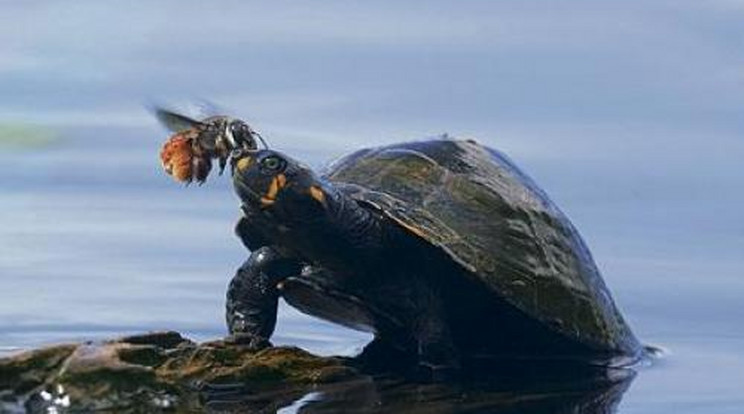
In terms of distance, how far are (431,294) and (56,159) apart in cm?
573

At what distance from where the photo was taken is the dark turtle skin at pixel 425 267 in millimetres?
11086

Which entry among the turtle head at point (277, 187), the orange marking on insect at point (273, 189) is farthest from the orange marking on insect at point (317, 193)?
the orange marking on insect at point (273, 189)

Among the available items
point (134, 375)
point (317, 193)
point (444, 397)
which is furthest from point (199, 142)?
point (134, 375)

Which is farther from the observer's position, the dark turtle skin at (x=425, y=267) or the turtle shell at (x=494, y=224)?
the turtle shell at (x=494, y=224)

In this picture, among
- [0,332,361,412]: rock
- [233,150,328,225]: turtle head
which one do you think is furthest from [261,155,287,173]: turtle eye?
[0,332,361,412]: rock

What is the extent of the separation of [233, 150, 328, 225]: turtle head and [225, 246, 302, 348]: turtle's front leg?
0.47m

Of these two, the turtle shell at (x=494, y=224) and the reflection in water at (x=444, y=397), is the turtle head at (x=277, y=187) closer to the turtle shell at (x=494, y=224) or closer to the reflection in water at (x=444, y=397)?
the turtle shell at (x=494, y=224)

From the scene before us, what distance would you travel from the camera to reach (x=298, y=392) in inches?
421

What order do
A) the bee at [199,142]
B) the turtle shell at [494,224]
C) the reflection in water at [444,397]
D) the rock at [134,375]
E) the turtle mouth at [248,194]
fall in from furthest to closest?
1. the turtle shell at [494,224]
2. the bee at [199,142]
3. the turtle mouth at [248,194]
4. the reflection in water at [444,397]
5. the rock at [134,375]

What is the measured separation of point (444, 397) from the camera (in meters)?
10.8

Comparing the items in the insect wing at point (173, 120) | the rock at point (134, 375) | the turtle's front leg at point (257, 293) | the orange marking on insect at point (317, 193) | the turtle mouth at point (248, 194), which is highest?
the insect wing at point (173, 120)

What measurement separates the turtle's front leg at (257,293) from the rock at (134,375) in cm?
57

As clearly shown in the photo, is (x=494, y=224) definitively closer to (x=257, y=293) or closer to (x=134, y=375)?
(x=257, y=293)

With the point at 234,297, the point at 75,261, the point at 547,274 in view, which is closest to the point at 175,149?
the point at 234,297
